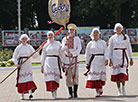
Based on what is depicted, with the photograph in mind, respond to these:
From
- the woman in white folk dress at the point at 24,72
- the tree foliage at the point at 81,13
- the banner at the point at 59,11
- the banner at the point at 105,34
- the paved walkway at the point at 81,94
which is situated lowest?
the paved walkway at the point at 81,94

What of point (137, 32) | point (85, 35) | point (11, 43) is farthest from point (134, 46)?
point (11, 43)

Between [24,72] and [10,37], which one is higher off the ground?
[10,37]

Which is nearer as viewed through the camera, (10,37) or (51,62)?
(51,62)

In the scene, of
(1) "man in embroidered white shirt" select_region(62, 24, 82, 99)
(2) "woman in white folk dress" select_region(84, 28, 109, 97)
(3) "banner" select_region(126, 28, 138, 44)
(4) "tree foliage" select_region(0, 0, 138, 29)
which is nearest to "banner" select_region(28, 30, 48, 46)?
(4) "tree foliage" select_region(0, 0, 138, 29)

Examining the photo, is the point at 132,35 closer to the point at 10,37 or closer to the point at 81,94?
the point at 10,37

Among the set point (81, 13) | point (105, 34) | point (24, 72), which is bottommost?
point (24, 72)

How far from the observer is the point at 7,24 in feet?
154

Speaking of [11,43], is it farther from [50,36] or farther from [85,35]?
[50,36]

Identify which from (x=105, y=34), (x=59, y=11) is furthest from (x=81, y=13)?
(x=59, y=11)

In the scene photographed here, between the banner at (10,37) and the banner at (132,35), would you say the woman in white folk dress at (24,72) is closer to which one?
the banner at (10,37)

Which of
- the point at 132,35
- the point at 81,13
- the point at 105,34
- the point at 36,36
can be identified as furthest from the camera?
the point at 81,13

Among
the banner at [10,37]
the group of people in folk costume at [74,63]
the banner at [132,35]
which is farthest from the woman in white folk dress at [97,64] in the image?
the banner at [132,35]

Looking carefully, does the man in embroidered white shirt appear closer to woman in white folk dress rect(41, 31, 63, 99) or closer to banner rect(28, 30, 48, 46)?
woman in white folk dress rect(41, 31, 63, 99)

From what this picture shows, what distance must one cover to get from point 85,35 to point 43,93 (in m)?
→ 27.8
